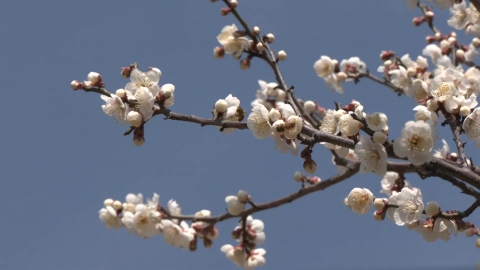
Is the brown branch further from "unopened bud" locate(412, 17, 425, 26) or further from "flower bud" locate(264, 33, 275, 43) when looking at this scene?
"unopened bud" locate(412, 17, 425, 26)

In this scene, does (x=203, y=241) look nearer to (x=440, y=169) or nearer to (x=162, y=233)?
(x=162, y=233)

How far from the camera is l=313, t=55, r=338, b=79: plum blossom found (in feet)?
16.8

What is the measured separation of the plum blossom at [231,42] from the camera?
420cm

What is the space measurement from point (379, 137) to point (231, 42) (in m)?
2.14

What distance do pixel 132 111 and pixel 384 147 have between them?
1.25 m

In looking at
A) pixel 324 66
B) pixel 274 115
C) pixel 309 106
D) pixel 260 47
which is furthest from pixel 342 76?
pixel 274 115

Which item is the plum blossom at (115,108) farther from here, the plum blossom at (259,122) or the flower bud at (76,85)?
the plum blossom at (259,122)

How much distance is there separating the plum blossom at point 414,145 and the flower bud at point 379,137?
83mm

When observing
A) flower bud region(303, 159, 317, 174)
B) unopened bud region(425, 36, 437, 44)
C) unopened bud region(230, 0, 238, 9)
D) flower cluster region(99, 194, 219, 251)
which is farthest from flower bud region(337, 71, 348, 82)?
flower bud region(303, 159, 317, 174)

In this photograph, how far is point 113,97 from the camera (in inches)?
110

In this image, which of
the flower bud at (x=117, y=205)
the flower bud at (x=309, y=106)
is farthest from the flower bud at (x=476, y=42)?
the flower bud at (x=117, y=205)

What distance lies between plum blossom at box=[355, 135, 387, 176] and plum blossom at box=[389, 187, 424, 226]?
0.34m

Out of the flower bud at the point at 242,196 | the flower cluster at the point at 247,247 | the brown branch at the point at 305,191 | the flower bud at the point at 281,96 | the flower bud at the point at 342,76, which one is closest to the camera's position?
the brown branch at the point at 305,191

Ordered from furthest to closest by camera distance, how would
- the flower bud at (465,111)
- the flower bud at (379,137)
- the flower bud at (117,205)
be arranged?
the flower bud at (117,205)
the flower bud at (465,111)
the flower bud at (379,137)
